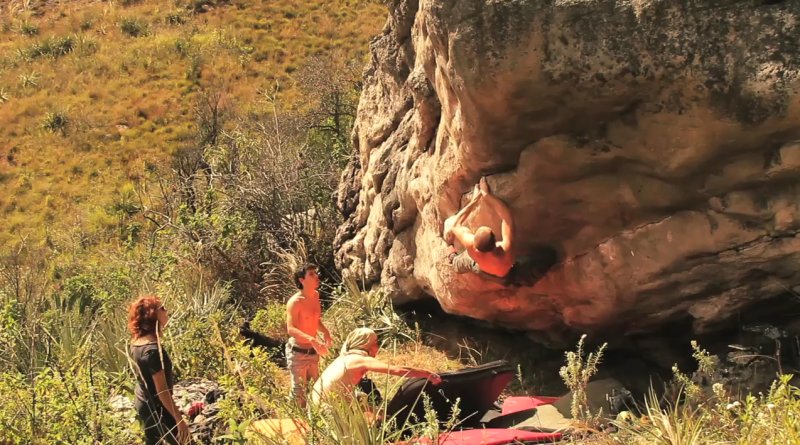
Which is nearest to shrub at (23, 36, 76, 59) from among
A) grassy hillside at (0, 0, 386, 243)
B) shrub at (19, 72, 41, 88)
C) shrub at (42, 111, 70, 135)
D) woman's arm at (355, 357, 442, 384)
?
grassy hillside at (0, 0, 386, 243)

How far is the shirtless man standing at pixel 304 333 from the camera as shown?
6.02m

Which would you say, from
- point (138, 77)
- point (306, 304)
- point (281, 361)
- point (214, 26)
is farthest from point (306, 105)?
point (306, 304)

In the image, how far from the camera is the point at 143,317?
4.67 meters

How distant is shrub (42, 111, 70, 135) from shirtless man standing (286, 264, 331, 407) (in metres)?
22.0

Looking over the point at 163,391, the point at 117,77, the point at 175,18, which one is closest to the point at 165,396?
the point at 163,391

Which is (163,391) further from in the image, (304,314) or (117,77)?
(117,77)

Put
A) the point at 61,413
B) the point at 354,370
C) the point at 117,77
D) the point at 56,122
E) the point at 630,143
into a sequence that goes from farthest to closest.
A: the point at 117,77, the point at 56,122, the point at 61,413, the point at 630,143, the point at 354,370

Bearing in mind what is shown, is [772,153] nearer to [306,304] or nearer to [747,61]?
[747,61]

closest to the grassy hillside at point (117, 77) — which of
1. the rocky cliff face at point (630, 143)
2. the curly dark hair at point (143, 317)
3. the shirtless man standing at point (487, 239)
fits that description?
the shirtless man standing at point (487, 239)

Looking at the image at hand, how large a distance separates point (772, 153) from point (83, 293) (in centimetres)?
983

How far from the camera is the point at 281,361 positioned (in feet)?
28.1

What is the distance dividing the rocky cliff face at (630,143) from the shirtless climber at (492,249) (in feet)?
0.33

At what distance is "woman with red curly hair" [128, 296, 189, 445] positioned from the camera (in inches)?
180

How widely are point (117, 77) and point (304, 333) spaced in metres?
25.0
